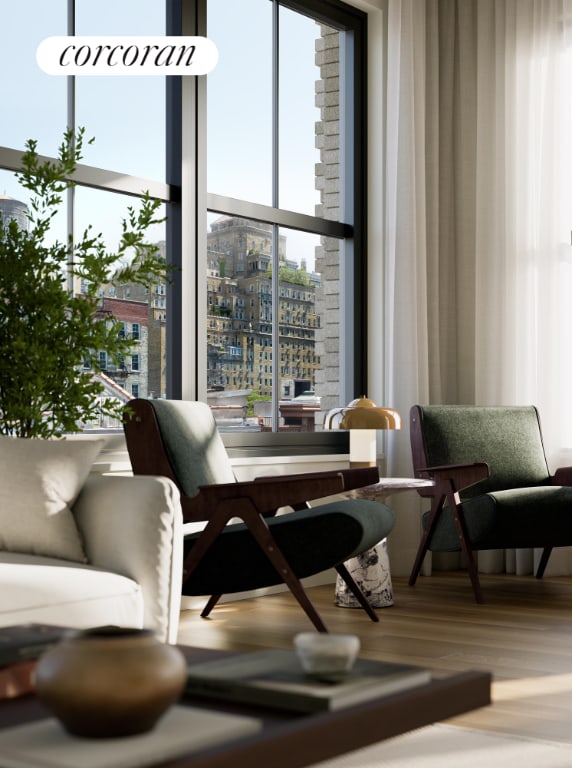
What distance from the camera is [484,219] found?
5793 millimetres

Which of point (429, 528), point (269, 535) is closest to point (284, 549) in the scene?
point (269, 535)

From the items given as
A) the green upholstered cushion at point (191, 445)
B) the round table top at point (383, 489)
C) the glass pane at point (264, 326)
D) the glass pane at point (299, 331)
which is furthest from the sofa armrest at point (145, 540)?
the glass pane at point (299, 331)

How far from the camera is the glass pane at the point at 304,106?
5.39 metres

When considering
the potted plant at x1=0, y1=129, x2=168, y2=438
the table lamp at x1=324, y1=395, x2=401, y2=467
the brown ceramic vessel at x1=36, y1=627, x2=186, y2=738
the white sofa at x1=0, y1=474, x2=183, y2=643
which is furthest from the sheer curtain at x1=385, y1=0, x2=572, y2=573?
the brown ceramic vessel at x1=36, y1=627, x2=186, y2=738

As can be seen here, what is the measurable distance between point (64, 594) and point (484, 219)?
3969 mm

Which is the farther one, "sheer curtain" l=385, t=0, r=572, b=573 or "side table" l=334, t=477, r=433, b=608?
"sheer curtain" l=385, t=0, r=572, b=573

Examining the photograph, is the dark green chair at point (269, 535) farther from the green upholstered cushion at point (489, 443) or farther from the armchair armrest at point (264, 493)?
the green upholstered cushion at point (489, 443)

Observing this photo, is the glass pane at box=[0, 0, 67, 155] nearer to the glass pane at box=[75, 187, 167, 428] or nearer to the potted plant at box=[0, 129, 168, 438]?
the glass pane at box=[75, 187, 167, 428]

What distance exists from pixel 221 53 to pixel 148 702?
4.35 m

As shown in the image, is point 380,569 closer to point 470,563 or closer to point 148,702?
point 470,563

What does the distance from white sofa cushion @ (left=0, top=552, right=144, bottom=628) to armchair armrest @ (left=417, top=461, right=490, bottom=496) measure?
2207 millimetres

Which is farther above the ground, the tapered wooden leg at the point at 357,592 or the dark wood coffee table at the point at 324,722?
the dark wood coffee table at the point at 324,722

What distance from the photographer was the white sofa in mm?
2439

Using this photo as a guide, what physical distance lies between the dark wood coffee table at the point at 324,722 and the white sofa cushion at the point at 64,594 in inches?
38.3
